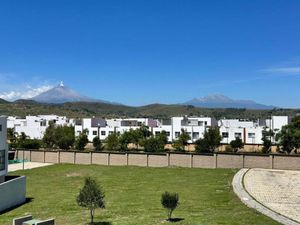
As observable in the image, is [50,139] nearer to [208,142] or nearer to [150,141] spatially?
[150,141]

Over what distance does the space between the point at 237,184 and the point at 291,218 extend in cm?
1223

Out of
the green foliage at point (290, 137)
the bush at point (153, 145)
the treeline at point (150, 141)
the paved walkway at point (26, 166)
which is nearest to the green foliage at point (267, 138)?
the treeline at point (150, 141)

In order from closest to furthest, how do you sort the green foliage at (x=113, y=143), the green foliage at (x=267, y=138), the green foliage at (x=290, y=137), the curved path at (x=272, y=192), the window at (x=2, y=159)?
the curved path at (x=272, y=192)
the window at (x=2, y=159)
the green foliage at (x=290, y=137)
the green foliage at (x=113, y=143)
the green foliage at (x=267, y=138)

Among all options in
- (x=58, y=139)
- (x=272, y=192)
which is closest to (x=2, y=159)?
(x=272, y=192)

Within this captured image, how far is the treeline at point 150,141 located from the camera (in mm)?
66438

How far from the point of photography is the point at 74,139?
7844cm

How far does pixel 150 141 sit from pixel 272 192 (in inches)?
1627

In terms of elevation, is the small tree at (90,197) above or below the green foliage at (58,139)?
below

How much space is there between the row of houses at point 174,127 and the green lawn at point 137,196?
4596 centimetres

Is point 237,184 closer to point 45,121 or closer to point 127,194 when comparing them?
point 127,194

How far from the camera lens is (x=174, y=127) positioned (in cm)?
9419

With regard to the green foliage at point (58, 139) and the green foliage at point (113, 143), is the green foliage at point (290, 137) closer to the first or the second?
the green foliage at point (113, 143)

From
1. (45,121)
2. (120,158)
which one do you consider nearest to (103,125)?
(45,121)

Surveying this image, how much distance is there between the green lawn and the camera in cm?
2059
